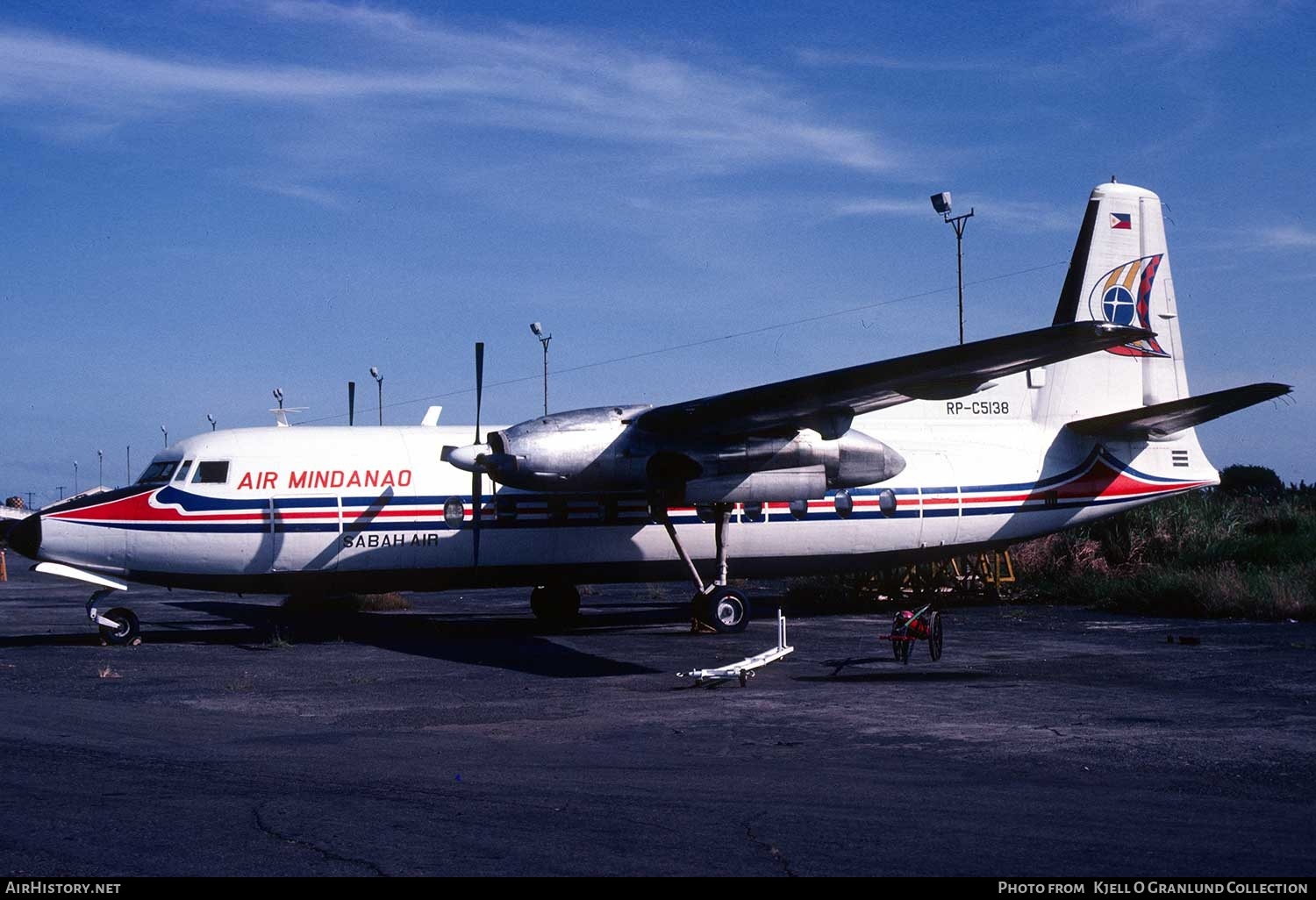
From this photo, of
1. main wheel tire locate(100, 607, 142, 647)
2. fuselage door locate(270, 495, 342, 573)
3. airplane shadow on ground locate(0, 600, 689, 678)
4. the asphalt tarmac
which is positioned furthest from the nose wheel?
main wheel tire locate(100, 607, 142, 647)

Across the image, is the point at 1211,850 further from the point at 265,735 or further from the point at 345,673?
the point at 345,673

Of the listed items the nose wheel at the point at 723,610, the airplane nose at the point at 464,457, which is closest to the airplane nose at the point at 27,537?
the airplane nose at the point at 464,457

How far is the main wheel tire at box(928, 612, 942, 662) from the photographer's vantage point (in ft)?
52.3

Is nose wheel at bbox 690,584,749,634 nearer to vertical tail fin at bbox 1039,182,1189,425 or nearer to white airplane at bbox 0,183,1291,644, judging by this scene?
white airplane at bbox 0,183,1291,644

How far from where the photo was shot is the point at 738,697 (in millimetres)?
13164

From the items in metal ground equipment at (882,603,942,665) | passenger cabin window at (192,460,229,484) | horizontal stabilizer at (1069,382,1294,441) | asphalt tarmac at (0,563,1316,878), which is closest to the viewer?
asphalt tarmac at (0,563,1316,878)

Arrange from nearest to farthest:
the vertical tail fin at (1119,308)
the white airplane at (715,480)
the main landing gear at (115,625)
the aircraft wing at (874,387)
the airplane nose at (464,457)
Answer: the aircraft wing at (874,387), the white airplane at (715,480), the airplane nose at (464,457), the main landing gear at (115,625), the vertical tail fin at (1119,308)

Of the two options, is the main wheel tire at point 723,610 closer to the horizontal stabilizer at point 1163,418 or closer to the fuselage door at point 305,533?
the fuselage door at point 305,533

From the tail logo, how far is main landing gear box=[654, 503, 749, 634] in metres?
9.44

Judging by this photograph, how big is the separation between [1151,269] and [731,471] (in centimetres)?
1124

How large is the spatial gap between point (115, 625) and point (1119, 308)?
1937 cm

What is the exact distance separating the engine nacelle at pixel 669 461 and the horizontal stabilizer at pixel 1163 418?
5543mm

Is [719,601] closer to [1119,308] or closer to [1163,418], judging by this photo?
[1163,418]

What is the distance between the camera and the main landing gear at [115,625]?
19266mm
